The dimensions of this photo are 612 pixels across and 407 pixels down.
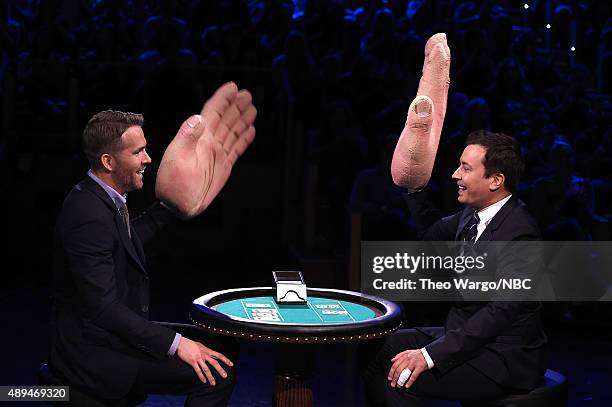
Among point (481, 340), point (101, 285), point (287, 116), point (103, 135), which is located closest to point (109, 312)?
point (101, 285)

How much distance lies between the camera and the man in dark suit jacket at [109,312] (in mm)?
2980

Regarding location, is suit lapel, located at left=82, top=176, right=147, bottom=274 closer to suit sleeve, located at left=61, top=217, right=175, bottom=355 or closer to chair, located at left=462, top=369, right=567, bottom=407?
suit sleeve, located at left=61, top=217, right=175, bottom=355

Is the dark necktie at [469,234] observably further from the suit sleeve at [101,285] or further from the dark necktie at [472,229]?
the suit sleeve at [101,285]

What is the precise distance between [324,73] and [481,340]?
15.1ft

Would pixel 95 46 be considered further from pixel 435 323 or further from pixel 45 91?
pixel 435 323

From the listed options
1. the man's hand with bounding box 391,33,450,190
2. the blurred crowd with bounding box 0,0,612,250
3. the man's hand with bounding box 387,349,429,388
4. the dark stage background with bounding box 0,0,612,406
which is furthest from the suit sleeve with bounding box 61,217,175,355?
the blurred crowd with bounding box 0,0,612,250

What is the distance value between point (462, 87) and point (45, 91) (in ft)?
11.4

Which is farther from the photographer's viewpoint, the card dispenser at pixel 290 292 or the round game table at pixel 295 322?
the card dispenser at pixel 290 292

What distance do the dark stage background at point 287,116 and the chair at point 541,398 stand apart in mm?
2849

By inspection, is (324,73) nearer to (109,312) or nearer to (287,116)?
(287,116)

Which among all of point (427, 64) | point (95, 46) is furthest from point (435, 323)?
point (95, 46)

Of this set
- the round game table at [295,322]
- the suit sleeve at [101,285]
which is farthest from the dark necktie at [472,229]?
the suit sleeve at [101,285]

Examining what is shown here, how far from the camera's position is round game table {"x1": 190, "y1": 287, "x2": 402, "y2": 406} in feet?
9.79

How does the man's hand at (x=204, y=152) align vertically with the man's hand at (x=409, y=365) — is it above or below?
above
